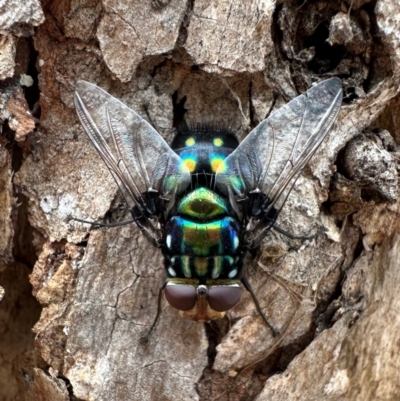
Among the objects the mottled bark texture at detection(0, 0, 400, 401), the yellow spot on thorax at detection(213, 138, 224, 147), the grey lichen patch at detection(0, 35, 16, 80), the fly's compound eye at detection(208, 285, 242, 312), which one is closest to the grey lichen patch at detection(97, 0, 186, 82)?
the mottled bark texture at detection(0, 0, 400, 401)

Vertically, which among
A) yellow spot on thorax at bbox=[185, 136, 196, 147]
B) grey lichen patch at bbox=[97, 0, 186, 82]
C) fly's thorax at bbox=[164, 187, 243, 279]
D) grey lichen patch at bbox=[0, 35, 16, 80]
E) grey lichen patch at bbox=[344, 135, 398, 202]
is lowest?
fly's thorax at bbox=[164, 187, 243, 279]

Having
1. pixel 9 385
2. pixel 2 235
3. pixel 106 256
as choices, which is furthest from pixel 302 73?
pixel 9 385

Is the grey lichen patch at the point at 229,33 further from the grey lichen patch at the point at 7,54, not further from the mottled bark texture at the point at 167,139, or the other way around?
the grey lichen patch at the point at 7,54

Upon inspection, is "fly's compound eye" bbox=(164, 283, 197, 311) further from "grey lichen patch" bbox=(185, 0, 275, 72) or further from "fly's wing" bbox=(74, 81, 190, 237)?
"grey lichen patch" bbox=(185, 0, 275, 72)

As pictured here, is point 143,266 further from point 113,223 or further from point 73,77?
point 73,77

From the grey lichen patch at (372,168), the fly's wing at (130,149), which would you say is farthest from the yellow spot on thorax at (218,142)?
the grey lichen patch at (372,168)

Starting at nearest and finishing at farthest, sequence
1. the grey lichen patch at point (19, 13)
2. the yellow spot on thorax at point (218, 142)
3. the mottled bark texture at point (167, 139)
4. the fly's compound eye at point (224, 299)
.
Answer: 1. the grey lichen patch at point (19, 13)
2. the mottled bark texture at point (167, 139)
3. the fly's compound eye at point (224, 299)
4. the yellow spot on thorax at point (218, 142)

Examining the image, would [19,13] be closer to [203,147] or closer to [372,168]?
[203,147]
